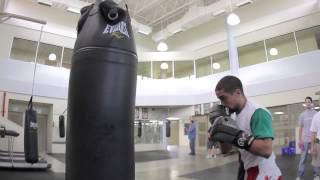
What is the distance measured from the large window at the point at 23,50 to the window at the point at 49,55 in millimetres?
399

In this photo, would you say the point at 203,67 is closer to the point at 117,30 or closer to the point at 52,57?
the point at 52,57

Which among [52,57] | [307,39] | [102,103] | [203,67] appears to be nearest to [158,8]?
[203,67]

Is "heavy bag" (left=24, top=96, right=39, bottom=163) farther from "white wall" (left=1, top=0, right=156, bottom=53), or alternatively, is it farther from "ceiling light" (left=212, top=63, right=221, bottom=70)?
"ceiling light" (left=212, top=63, right=221, bottom=70)

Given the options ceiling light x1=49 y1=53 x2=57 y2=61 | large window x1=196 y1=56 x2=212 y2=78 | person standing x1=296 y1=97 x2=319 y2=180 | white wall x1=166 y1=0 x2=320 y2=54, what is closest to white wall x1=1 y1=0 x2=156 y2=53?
ceiling light x1=49 y1=53 x2=57 y2=61

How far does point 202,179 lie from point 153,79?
14021mm

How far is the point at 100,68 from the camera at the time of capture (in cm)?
186

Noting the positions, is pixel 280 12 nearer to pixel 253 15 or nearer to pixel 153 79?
pixel 253 15

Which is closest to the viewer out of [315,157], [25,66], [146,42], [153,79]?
[315,157]

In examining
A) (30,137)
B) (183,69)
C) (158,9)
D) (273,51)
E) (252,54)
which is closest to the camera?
(30,137)

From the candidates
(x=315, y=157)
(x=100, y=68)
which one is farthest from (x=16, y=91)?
(x=100, y=68)

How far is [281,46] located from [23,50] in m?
13.4

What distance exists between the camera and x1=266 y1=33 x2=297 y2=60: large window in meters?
16.3

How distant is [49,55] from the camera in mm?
18594

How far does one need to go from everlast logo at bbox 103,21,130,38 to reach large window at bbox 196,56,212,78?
1849 cm
